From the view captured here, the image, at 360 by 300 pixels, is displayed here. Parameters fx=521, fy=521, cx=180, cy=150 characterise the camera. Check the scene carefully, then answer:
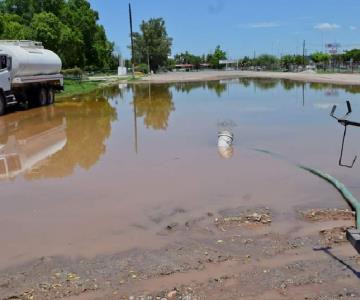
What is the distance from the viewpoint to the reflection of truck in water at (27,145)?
1155 cm

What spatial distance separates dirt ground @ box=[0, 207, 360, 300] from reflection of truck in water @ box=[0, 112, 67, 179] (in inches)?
217

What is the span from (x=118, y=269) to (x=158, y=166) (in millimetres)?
5616

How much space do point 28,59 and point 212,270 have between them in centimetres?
2145

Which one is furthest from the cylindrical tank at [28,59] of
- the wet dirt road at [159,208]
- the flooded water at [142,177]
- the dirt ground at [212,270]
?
the dirt ground at [212,270]

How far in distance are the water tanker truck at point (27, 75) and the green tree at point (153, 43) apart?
79.2 metres

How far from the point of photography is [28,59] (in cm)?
2477

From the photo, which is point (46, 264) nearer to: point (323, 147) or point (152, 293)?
point (152, 293)

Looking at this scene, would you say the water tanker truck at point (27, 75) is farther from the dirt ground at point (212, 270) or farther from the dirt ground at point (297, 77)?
the dirt ground at point (297, 77)

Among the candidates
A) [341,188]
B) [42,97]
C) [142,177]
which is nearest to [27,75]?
[42,97]

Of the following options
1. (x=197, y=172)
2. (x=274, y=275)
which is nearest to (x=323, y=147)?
(x=197, y=172)

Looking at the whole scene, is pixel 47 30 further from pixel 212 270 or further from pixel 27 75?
pixel 212 270

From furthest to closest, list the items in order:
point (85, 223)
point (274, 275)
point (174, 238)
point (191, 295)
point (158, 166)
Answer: point (158, 166) → point (85, 223) → point (174, 238) → point (274, 275) → point (191, 295)

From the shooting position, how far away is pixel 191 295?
16.1ft

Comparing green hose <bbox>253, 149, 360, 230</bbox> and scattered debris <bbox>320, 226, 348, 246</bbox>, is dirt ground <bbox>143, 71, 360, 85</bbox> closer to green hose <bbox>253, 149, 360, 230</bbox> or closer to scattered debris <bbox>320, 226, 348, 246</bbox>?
green hose <bbox>253, 149, 360, 230</bbox>
